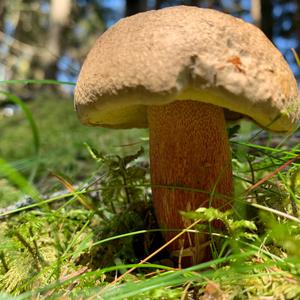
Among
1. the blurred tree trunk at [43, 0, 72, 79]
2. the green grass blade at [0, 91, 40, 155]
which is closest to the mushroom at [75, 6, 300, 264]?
the green grass blade at [0, 91, 40, 155]

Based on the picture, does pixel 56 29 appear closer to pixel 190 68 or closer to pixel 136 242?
pixel 136 242

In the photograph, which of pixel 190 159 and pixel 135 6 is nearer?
pixel 190 159

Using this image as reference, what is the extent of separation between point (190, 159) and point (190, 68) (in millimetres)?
291

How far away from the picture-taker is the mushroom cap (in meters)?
0.76

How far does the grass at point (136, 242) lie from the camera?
702 mm

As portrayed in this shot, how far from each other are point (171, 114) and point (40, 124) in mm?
2976


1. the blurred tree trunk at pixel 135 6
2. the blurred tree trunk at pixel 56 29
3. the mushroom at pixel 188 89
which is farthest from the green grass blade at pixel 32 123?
the blurred tree trunk at pixel 56 29

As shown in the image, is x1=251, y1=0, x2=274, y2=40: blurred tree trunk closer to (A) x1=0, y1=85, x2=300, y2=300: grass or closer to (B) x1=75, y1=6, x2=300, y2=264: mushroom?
(A) x1=0, y1=85, x2=300, y2=300: grass

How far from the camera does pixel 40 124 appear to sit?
369cm

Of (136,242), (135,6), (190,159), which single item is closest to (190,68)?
(190,159)

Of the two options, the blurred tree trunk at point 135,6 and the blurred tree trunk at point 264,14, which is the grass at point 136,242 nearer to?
the blurred tree trunk at point 135,6

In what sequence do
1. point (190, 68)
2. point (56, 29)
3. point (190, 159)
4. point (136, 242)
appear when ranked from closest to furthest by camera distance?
point (190, 68) → point (190, 159) → point (136, 242) → point (56, 29)

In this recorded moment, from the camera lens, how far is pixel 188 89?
788 mm

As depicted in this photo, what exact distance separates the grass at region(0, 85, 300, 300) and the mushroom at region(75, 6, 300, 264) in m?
0.09
